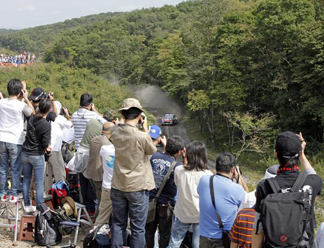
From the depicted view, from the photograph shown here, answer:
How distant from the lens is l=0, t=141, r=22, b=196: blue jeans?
467 cm

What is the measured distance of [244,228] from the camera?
2768 mm

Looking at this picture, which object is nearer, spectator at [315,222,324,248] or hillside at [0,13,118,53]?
spectator at [315,222,324,248]

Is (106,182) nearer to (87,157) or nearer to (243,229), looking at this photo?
(87,157)

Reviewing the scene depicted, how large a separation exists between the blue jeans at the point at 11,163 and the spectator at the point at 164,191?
1.94m

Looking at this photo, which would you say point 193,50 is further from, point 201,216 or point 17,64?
point 201,216

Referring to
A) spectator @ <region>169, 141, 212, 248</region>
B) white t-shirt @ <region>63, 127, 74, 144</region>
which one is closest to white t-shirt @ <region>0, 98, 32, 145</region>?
white t-shirt @ <region>63, 127, 74, 144</region>

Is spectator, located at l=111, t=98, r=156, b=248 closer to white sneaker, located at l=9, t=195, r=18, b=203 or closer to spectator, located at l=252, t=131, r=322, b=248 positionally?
spectator, located at l=252, t=131, r=322, b=248

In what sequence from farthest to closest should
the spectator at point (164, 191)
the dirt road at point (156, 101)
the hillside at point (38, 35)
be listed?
1. the hillside at point (38, 35)
2. the dirt road at point (156, 101)
3. the spectator at point (164, 191)

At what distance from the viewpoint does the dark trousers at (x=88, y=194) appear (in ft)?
15.9

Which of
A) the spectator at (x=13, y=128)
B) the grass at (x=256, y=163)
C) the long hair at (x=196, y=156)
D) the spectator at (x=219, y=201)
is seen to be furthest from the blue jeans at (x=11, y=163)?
the grass at (x=256, y=163)

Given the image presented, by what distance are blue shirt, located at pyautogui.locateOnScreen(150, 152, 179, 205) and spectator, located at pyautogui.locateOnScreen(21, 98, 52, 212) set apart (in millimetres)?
1489

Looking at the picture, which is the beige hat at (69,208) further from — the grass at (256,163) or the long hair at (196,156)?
the grass at (256,163)

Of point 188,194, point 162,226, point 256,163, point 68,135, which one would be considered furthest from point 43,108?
point 256,163

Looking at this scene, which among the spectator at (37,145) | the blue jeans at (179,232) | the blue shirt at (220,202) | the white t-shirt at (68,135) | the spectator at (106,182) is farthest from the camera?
the white t-shirt at (68,135)
